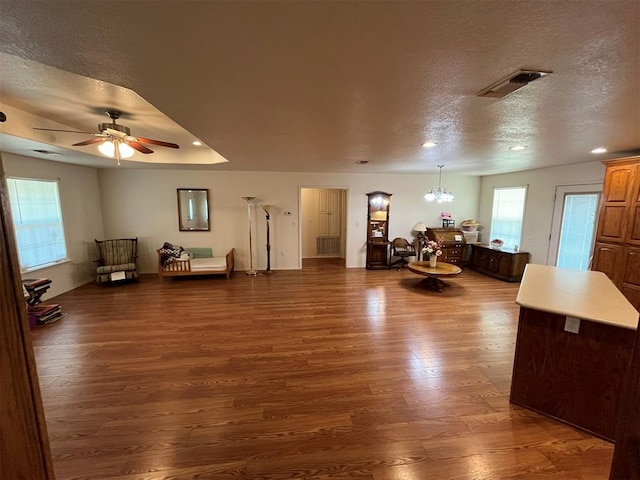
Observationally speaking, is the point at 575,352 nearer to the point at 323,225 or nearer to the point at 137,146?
the point at 137,146

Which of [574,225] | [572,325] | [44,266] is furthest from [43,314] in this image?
[574,225]

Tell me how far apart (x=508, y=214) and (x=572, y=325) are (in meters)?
5.16

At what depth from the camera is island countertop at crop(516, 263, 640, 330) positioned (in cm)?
188

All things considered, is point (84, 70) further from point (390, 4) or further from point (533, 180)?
point (533, 180)

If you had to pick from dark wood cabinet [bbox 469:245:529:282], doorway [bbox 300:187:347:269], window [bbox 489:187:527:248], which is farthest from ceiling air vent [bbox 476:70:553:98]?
doorway [bbox 300:187:347:269]

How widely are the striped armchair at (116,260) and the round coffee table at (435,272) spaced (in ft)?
18.4

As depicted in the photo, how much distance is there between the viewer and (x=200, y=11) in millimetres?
1085

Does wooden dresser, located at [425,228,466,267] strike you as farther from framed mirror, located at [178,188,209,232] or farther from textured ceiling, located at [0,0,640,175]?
framed mirror, located at [178,188,209,232]

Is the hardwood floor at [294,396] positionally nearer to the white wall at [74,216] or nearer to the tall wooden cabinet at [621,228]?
the white wall at [74,216]

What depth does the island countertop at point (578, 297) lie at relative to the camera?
6.17 feet

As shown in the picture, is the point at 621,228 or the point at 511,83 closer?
the point at 511,83

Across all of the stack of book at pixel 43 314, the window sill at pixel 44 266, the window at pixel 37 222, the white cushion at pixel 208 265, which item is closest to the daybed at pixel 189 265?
the white cushion at pixel 208 265

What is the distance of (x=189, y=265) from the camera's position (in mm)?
5711

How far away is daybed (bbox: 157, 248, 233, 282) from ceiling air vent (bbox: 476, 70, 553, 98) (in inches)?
211
